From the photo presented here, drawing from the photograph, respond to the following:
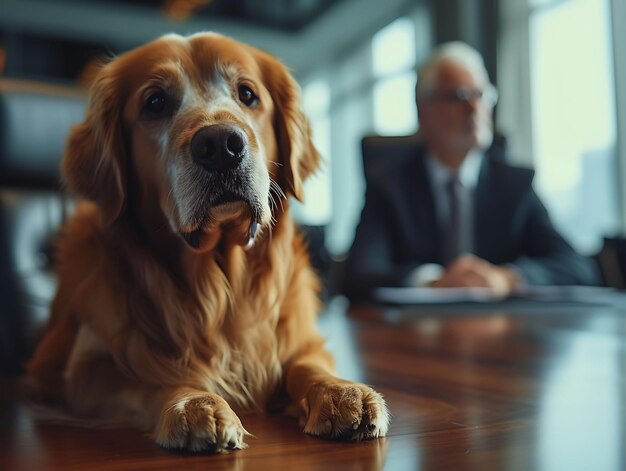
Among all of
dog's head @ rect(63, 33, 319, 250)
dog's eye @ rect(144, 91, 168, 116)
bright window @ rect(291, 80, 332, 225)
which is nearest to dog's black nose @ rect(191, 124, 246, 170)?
dog's head @ rect(63, 33, 319, 250)

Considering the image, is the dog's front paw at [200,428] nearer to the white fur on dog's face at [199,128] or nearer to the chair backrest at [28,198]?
the white fur on dog's face at [199,128]

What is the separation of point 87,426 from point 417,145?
2.17m

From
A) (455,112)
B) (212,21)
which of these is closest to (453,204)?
(455,112)

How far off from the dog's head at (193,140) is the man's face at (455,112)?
159 cm

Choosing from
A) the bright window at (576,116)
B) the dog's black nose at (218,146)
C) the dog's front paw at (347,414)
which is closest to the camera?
the dog's front paw at (347,414)

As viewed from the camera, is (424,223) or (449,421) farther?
(424,223)

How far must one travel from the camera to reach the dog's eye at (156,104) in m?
1.07

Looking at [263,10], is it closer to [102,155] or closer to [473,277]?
[473,277]

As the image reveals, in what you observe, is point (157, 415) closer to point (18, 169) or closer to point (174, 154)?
point (174, 154)

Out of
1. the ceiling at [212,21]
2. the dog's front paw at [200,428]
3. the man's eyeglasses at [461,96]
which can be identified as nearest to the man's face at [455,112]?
the man's eyeglasses at [461,96]

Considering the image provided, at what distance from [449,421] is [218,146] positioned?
1.50 ft

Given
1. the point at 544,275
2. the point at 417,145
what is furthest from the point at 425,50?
the point at 544,275

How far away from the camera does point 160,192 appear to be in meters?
1.06

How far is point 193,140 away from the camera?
94cm
